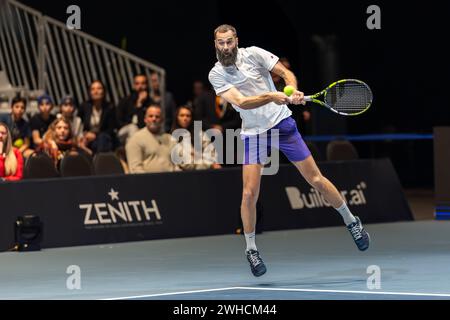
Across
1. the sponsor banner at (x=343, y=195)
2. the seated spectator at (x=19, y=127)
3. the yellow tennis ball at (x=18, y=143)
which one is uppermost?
the seated spectator at (x=19, y=127)

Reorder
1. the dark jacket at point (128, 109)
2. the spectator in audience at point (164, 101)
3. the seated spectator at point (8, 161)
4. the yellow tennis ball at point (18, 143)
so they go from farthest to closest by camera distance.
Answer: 1. the spectator in audience at point (164, 101)
2. the dark jacket at point (128, 109)
3. the yellow tennis ball at point (18, 143)
4. the seated spectator at point (8, 161)

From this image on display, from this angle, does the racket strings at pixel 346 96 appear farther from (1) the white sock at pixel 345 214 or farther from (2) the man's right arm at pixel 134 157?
(2) the man's right arm at pixel 134 157

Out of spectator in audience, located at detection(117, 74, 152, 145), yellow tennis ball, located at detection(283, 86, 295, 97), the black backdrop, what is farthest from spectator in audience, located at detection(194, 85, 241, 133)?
yellow tennis ball, located at detection(283, 86, 295, 97)

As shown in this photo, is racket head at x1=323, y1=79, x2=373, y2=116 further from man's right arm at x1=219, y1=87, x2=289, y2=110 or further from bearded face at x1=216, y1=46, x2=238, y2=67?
bearded face at x1=216, y1=46, x2=238, y2=67

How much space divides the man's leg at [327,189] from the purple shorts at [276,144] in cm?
9

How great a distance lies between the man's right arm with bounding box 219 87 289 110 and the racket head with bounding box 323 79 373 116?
0.51 metres

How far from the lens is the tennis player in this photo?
36.5 ft

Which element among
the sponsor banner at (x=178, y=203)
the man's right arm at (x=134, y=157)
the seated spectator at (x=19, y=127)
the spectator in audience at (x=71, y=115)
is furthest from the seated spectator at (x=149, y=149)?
the seated spectator at (x=19, y=127)

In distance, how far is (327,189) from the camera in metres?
11.5

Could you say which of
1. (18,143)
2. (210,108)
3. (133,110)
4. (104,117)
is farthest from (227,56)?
(210,108)

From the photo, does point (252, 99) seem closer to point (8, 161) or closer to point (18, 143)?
point (8, 161)

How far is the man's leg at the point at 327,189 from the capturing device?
1140 cm

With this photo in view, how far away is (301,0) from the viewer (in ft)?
73.5
